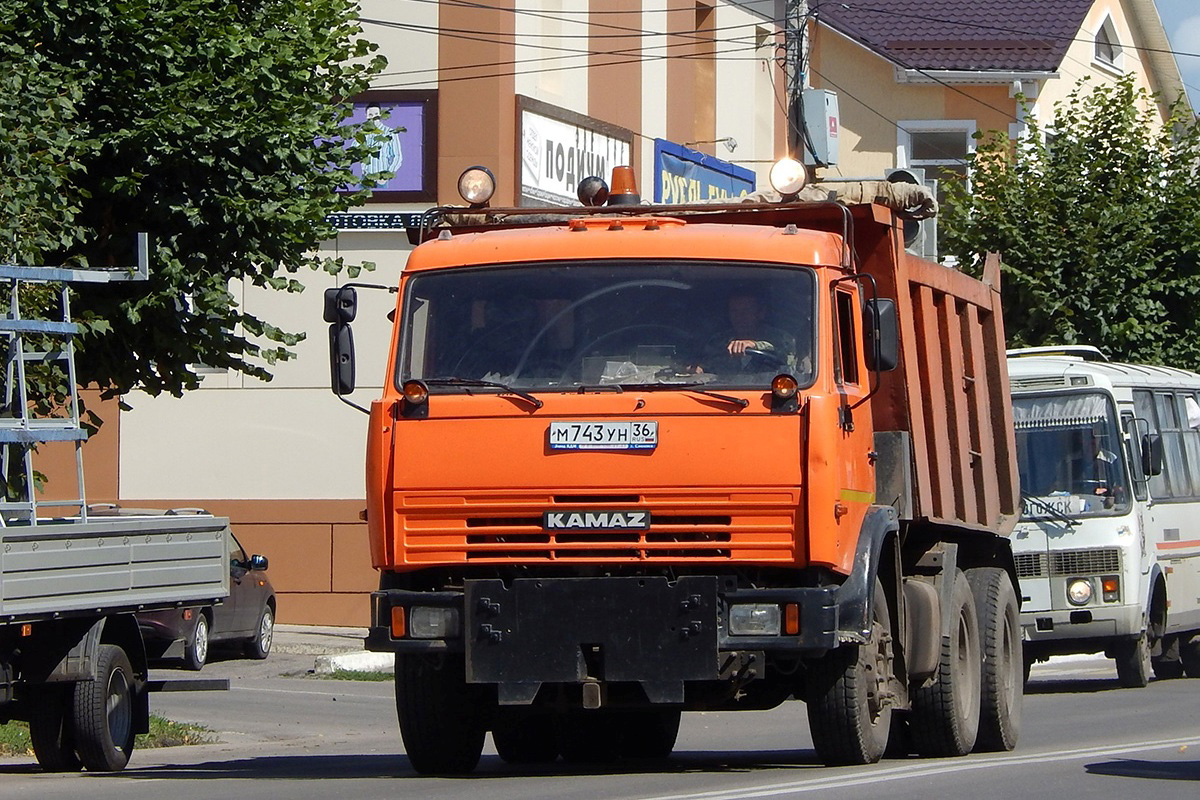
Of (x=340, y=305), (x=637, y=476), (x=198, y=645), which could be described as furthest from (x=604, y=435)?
(x=198, y=645)

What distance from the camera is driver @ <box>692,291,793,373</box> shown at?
9.95 metres

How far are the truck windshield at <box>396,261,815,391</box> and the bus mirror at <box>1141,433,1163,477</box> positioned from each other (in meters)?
10.0

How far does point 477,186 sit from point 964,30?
28.9 metres

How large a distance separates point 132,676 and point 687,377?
15.3 ft

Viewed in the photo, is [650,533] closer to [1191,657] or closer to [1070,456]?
[1070,456]

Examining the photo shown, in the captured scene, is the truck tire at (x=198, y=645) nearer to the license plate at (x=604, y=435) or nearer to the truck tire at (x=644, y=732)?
the truck tire at (x=644, y=732)

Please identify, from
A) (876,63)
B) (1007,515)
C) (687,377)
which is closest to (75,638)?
(687,377)

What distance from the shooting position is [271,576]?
2459cm

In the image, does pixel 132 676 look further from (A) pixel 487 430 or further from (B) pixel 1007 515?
(B) pixel 1007 515

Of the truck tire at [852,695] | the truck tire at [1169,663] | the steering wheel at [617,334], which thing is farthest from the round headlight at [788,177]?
the truck tire at [1169,663]

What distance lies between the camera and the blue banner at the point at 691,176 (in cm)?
2764

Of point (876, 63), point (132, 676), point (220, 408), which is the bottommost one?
point (132, 676)

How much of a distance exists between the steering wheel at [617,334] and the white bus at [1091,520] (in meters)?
9.25

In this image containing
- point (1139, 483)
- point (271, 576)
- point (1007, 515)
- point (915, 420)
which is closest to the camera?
point (915, 420)
